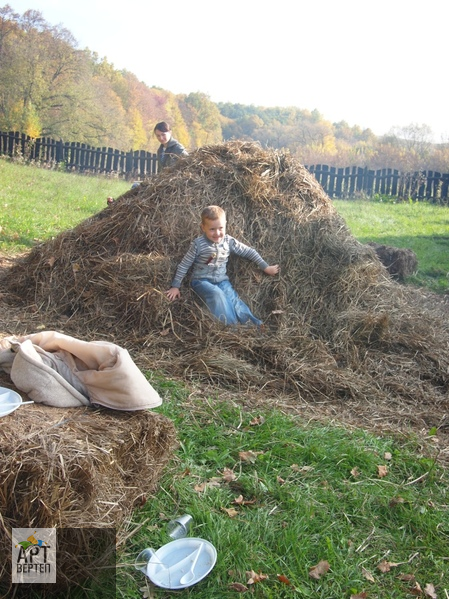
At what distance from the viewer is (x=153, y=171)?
22750 millimetres

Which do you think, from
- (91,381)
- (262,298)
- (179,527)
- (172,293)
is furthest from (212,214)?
(179,527)

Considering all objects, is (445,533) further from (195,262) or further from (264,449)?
(195,262)

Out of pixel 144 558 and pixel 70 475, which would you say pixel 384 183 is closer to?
pixel 144 558

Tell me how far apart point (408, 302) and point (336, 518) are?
3733mm

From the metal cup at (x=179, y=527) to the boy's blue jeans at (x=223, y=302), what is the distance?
8.89ft

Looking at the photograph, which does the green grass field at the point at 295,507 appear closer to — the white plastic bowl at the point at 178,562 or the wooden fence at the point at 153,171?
the white plastic bowl at the point at 178,562

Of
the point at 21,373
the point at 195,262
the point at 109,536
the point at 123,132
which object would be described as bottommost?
the point at 109,536

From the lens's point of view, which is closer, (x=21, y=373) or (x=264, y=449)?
(x=21, y=373)

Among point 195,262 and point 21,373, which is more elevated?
point 195,262

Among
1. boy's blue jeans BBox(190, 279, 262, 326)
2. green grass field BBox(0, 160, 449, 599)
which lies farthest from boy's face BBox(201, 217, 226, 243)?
green grass field BBox(0, 160, 449, 599)

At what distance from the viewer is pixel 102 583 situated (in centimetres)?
246

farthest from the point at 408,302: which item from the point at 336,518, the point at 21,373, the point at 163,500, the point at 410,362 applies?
the point at 21,373

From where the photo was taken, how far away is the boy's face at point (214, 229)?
545 centimetres

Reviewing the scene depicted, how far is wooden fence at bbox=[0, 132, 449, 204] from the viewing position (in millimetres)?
18953
